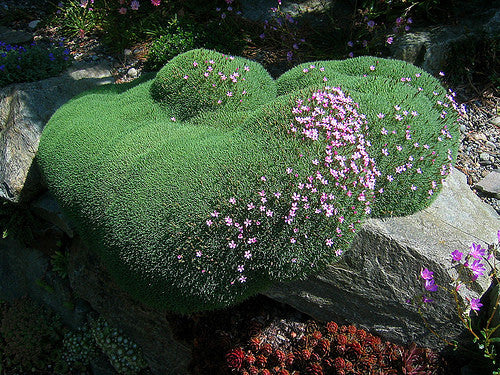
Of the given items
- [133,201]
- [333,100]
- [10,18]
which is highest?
[10,18]

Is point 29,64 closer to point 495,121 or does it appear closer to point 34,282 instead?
point 34,282

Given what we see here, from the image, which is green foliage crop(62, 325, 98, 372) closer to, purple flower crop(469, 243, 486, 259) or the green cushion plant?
the green cushion plant

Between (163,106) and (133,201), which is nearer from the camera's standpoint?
(133,201)

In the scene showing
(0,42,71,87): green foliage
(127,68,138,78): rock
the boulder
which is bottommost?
the boulder

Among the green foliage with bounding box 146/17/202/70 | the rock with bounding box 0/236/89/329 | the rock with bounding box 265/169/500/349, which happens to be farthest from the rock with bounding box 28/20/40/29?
the rock with bounding box 265/169/500/349

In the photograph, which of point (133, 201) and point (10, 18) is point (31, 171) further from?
point (10, 18)

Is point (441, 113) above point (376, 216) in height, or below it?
above

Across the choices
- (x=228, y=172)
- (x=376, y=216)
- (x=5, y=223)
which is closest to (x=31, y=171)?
(x=5, y=223)

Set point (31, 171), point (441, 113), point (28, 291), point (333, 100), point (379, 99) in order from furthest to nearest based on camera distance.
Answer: point (28, 291) < point (31, 171) < point (441, 113) < point (379, 99) < point (333, 100)
